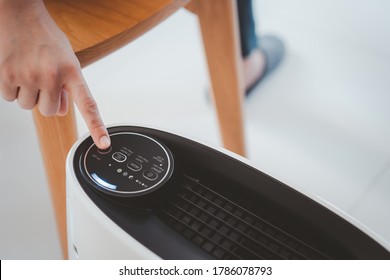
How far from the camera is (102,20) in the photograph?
689mm

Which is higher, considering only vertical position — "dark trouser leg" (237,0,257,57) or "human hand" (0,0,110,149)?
"human hand" (0,0,110,149)

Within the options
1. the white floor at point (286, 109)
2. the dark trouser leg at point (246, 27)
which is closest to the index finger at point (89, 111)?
the white floor at point (286, 109)

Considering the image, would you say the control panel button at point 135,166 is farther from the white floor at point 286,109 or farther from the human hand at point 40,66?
the white floor at point 286,109

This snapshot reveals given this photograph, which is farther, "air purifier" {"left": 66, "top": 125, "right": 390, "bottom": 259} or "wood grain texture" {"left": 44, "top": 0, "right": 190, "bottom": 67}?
"wood grain texture" {"left": 44, "top": 0, "right": 190, "bottom": 67}

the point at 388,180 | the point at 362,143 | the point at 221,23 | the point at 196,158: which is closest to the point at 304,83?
the point at 362,143

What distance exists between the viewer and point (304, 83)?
1.36 m

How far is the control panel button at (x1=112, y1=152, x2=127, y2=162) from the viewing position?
0.58 metres

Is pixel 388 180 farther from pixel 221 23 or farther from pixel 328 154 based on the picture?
pixel 221 23

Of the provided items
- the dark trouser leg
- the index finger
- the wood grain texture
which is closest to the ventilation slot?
the index finger

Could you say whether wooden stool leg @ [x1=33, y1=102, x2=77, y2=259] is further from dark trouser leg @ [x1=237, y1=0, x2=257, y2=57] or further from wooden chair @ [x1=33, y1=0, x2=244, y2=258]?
dark trouser leg @ [x1=237, y1=0, x2=257, y2=57]

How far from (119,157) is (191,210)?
0.10 m

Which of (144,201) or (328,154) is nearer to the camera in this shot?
(144,201)
